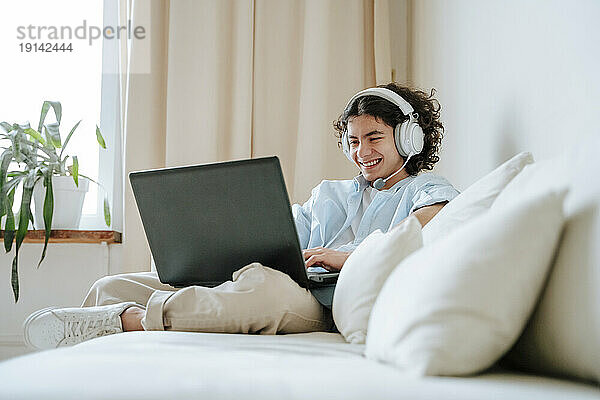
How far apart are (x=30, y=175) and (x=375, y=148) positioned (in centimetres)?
132

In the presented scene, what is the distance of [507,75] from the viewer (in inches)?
68.1

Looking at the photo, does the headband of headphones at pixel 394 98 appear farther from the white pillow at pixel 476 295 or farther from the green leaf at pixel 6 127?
the green leaf at pixel 6 127

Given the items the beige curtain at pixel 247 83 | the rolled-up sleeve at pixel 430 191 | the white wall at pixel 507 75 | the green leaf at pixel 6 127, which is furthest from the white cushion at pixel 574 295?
the green leaf at pixel 6 127

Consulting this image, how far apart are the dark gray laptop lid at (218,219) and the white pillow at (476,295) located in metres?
0.56

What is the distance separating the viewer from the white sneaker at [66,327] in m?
1.42

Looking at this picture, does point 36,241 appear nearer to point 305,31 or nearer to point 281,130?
point 281,130

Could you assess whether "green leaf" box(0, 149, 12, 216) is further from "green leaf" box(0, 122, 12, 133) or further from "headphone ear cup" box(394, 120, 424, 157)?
"headphone ear cup" box(394, 120, 424, 157)

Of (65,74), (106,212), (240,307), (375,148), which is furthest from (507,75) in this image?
(65,74)

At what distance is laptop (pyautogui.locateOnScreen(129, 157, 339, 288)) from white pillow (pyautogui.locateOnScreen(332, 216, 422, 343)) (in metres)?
0.21

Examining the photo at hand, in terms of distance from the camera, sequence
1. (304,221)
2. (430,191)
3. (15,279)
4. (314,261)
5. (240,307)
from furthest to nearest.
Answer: (15,279) → (304,221) → (430,191) → (314,261) → (240,307)

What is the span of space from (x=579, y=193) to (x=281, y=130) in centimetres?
203

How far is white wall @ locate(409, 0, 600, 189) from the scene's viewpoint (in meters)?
1.28

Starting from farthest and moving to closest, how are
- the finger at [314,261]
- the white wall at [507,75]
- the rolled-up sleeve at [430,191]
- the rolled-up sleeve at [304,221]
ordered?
the rolled-up sleeve at [304,221] → the rolled-up sleeve at [430,191] → the finger at [314,261] → the white wall at [507,75]

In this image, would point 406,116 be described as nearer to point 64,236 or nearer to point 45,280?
point 64,236
